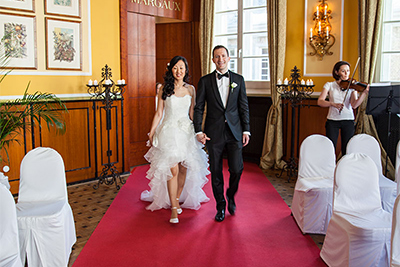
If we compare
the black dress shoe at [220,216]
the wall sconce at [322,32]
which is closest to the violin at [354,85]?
the wall sconce at [322,32]

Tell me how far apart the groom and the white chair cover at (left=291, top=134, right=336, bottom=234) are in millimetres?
685

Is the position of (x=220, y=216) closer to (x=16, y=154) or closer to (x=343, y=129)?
(x=343, y=129)

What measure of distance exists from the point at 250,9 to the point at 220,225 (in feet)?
15.5

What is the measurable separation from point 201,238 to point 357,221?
1.57 meters

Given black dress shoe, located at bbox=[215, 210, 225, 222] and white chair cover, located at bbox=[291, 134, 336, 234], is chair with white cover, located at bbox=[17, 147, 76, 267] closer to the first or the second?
black dress shoe, located at bbox=[215, 210, 225, 222]

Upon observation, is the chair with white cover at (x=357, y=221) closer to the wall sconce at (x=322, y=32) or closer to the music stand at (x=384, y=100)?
the music stand at (x=384, y=100)

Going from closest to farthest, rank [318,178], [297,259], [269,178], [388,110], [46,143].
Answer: [297,259] → [318,178] → [388,110] → [46,143] → [269,178]

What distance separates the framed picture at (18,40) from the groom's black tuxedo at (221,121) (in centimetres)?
279

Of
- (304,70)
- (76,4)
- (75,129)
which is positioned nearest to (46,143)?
(75,129)

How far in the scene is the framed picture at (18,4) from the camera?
5324 mm

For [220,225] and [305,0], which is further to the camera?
[305,0]

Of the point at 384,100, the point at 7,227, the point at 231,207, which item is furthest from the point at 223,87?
the point at 7,227

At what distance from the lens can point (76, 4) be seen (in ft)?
19.7

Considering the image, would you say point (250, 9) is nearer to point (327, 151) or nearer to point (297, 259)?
point (327, 151)
